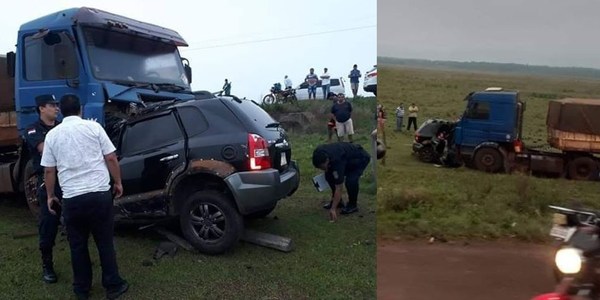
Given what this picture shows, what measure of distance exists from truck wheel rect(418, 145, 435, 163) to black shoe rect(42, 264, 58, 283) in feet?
8.67

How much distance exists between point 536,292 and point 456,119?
1176 millimetres

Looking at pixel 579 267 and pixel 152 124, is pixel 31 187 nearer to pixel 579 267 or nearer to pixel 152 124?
pixel 152 124

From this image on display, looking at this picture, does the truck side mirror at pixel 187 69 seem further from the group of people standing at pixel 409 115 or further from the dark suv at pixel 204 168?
the group of people standing at pixel 409 115

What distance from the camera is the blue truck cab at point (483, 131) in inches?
130

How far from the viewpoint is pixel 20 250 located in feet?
15.2

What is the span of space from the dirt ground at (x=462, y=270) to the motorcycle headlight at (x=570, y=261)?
0.56 meters

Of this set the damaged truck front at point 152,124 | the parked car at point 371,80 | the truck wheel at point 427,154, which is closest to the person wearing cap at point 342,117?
the damaged truck front at point 152,124

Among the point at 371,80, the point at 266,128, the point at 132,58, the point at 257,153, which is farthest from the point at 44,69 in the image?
the point at 371,80

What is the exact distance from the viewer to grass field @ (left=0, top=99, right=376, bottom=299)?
3723mm

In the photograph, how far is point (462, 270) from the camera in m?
2.94

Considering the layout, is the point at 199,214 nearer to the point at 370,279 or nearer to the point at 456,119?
the point at 370,279

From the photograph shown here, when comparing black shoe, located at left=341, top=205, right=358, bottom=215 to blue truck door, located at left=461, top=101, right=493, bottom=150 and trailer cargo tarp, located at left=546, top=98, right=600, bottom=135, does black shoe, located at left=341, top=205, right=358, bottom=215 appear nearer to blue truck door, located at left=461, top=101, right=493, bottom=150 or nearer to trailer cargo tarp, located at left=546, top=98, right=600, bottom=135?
blue truck door, located at left=461, top=101, right=493, bottom=150

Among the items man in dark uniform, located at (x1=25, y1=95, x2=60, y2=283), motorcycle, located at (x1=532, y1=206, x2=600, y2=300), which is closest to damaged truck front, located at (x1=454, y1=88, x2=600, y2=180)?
motorcycle, located at (x1=532, y1=206, x2=600, y2=300)

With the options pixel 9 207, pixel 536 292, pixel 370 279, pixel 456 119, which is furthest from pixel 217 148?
pixel 9 207
